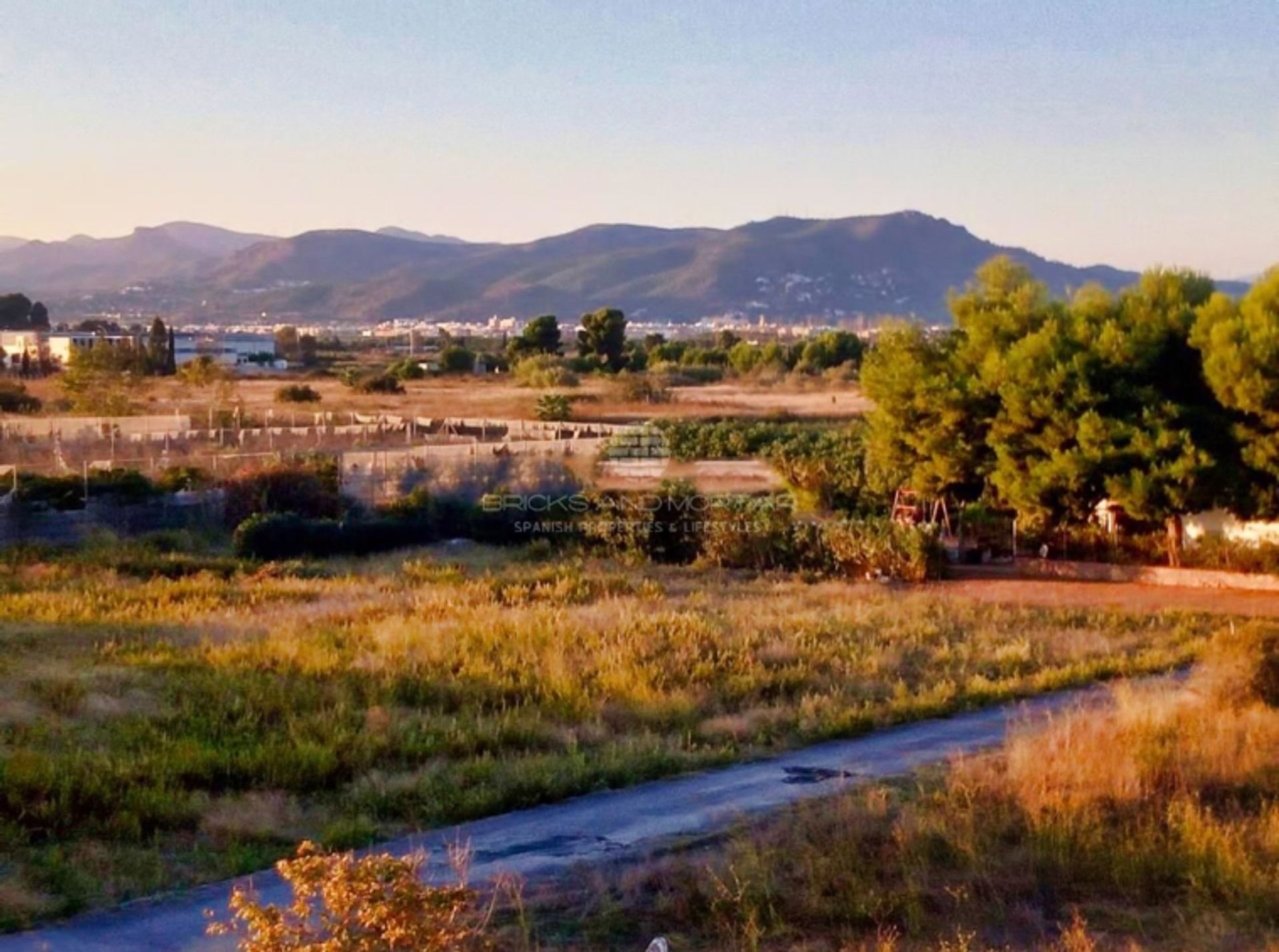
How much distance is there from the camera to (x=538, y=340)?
8075cm

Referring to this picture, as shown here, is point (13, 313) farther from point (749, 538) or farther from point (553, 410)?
point (749, 538)

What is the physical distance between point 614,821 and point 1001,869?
7.93ft

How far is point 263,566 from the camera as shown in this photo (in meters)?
23.3

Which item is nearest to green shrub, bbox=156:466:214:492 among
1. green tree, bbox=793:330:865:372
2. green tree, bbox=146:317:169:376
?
green tree, bbox=146:317:169:376

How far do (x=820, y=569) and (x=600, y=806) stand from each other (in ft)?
50.3

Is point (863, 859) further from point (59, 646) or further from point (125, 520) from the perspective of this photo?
point (125, 520)

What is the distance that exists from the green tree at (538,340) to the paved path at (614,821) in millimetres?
68945

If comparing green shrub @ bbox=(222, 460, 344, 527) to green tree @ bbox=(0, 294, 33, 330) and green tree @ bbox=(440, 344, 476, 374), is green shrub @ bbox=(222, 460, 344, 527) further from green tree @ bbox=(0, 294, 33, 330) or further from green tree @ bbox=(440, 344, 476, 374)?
green tree @ bbox=(0, 294, 33, 330)

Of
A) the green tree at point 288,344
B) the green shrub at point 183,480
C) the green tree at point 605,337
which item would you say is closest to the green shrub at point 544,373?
the green tree at point 605,337

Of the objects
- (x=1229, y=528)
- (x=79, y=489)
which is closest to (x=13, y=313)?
(x=79, y=489)

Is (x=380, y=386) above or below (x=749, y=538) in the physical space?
above

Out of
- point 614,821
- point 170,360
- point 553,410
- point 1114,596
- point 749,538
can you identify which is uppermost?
point 170,360

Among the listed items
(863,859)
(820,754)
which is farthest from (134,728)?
(863,859)

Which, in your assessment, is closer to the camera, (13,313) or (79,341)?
(79,341)
